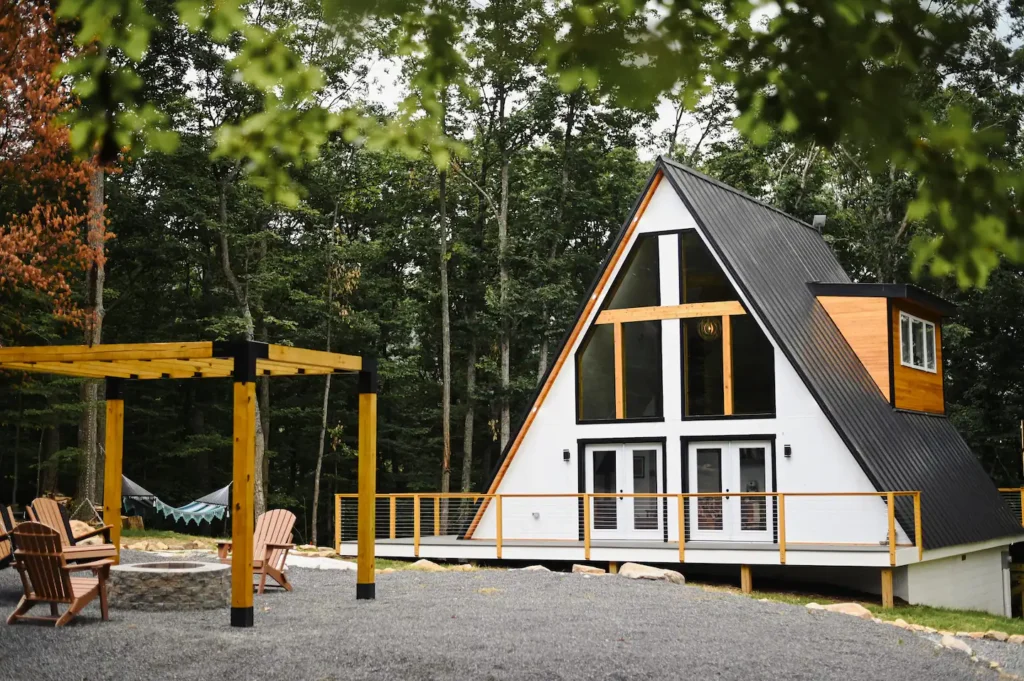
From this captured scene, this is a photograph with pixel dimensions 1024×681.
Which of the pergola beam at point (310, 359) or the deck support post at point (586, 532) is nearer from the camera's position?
the pergola beam at point (310, 359)

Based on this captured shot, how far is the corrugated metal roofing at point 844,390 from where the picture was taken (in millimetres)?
16188

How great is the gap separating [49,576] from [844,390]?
1176 cm

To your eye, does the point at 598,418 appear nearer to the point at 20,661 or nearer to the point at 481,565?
the point at 481,565

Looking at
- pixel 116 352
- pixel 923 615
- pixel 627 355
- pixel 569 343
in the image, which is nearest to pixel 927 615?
pixel 923 615

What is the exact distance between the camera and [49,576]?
8.99m

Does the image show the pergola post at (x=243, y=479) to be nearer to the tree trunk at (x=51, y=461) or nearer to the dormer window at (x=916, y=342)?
the dormer window at (x=916, y=342)

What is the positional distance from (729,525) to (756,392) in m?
2.05

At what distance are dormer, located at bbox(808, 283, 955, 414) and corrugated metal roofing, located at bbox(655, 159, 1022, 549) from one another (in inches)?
7.8

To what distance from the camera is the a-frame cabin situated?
16172 mm

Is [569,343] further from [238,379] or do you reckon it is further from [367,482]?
[238,379]

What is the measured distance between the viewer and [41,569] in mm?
9008

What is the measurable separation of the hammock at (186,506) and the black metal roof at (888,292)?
13464mm

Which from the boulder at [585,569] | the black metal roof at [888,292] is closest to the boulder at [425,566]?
the boulder at [585,569]

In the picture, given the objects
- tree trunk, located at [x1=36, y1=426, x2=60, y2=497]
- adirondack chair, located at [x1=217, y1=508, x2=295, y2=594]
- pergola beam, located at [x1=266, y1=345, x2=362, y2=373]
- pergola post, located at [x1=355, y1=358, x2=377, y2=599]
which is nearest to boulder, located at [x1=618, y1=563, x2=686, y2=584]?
pergola post, located at [x1=355, y1=358, x2=377, y2=599]
